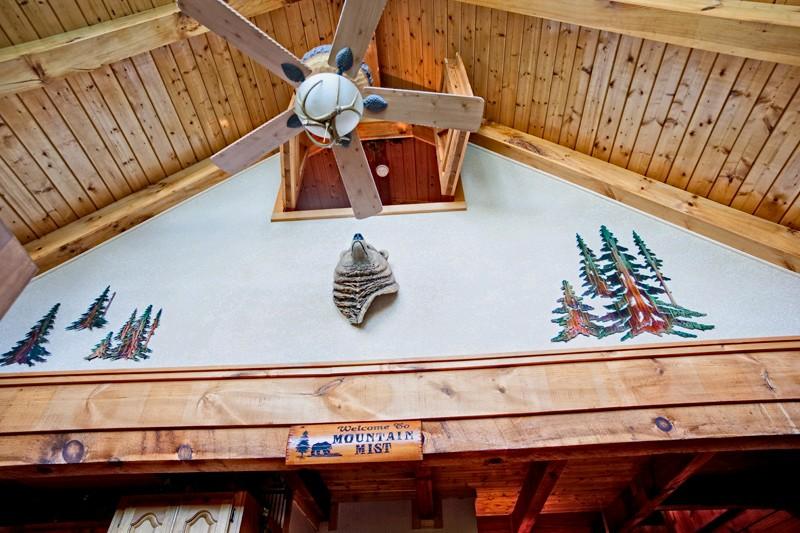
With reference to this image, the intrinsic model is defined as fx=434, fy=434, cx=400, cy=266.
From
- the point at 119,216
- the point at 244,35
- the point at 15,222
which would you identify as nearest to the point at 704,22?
the point at 244,35

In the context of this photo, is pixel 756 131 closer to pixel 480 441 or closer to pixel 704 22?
pixel 704 22

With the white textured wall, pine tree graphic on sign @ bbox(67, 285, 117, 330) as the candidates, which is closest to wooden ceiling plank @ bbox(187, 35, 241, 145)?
the white textured wall

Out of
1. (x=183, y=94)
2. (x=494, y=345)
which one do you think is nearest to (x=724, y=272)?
(x=494, y=345)

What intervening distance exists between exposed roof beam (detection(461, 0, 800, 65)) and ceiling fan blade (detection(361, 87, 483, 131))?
1039 millimetres

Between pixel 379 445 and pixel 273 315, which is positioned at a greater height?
pixel 273 315

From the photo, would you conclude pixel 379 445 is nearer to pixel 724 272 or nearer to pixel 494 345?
pixel 494 345

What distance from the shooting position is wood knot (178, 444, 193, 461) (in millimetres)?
1857

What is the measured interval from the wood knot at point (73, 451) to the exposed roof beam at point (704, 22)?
3139mm

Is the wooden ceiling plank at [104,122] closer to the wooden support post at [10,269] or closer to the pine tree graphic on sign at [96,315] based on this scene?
the pine tree graphic on sign at [96,315]

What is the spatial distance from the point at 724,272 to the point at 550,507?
2728 millimetres

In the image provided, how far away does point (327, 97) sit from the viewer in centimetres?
161

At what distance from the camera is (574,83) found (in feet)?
8.55

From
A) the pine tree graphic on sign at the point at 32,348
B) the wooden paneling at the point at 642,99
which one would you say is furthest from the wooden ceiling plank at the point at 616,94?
the pine tree graphic on sign at the point at 32,348

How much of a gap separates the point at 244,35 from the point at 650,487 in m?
3.49
